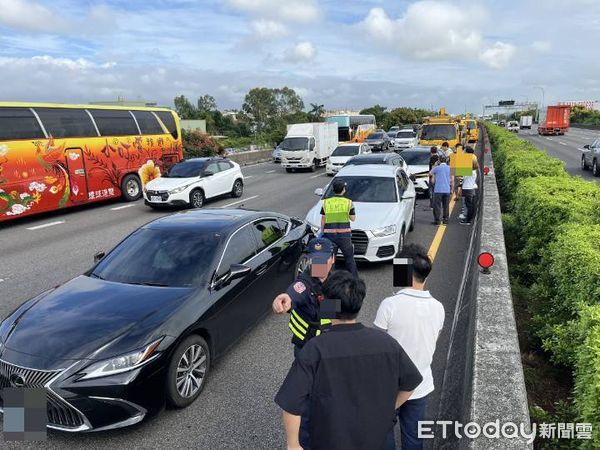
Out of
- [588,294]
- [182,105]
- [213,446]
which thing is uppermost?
[182,105]

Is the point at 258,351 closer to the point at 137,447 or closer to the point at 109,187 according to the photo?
the point at 137,447

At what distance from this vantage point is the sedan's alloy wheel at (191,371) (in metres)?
4.20

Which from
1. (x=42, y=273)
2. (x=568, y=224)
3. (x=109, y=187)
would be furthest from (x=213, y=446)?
(x=109, y=187)

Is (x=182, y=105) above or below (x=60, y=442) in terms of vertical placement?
above

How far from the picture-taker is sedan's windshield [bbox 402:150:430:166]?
15873 mm

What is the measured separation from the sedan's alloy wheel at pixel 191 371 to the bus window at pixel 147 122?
14242 mm

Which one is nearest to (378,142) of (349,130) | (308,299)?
(349,130)

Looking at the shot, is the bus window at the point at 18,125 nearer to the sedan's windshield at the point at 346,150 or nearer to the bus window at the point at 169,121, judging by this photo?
the bus window at the point at 169,121

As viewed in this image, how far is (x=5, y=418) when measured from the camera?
3445mm

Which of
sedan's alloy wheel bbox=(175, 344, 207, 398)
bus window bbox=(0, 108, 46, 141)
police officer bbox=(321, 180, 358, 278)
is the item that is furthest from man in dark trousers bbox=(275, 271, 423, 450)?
bus window bbox=(0, 108, 46, 141)

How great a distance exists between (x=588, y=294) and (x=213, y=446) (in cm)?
328

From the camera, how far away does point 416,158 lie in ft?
53.1

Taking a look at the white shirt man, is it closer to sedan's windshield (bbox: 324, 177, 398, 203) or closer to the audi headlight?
sedan's windshield (bbox: 324, 177, 398, 203)

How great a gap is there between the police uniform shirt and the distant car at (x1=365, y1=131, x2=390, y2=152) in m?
33.5
